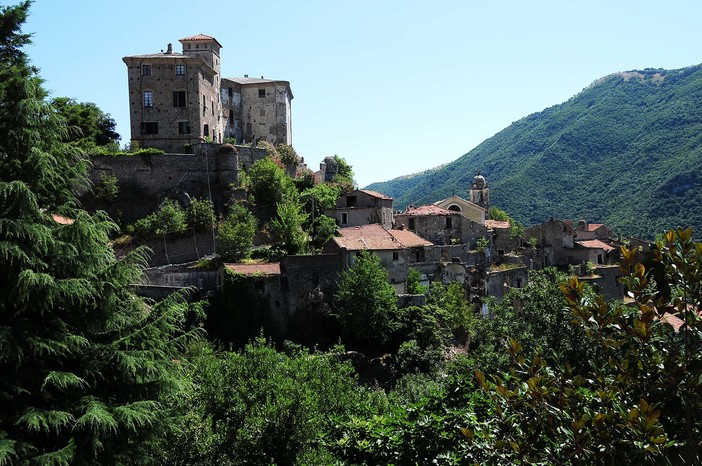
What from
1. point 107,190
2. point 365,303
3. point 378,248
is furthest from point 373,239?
point 107,190

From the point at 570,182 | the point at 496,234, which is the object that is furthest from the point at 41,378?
the point at 570,182

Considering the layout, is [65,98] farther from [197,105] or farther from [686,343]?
[686,343]

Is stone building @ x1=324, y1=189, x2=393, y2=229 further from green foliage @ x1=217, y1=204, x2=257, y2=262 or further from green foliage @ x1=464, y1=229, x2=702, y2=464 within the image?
green foliage @ x1=464, y1=229, x2=702, y2=464

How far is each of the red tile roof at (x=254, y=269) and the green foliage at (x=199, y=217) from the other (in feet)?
20.6

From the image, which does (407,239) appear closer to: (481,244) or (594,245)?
(481,244)

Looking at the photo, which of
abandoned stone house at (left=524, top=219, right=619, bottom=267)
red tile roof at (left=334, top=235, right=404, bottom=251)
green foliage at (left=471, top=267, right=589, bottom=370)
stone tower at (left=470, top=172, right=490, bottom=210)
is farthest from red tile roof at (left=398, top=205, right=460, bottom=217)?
green foliage at (left=471, top=267, right=589, bottom=370)

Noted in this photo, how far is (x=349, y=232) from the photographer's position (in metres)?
49.5

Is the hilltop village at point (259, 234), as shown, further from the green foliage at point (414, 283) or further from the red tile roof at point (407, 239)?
the green foliage at point (414, 283)

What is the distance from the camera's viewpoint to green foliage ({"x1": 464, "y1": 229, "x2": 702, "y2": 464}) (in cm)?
757

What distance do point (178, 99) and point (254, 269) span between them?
17.5 metres

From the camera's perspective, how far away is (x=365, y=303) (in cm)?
4281

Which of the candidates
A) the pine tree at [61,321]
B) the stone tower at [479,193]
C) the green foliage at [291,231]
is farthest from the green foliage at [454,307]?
the stone tower at [479,193]

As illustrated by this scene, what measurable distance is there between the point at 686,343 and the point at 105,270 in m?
11.3

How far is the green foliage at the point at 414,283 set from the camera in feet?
157
